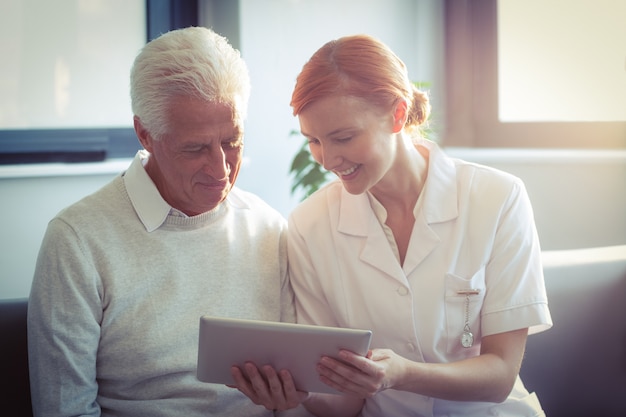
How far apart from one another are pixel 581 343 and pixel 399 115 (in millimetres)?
962

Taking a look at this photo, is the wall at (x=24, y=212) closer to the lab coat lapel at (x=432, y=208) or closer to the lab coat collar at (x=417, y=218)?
the lab coat collar at (x=417, y=218)

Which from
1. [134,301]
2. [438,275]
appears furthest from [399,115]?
[134,301]

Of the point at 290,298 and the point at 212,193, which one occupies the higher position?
the point at 212,193

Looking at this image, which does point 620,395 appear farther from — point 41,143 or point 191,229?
point 41,143

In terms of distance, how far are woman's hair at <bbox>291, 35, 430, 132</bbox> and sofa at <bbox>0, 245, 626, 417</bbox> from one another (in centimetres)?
81

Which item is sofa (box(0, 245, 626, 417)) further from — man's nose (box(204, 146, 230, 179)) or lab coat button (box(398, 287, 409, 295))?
man's nose (box(204, 146, 230, 179))

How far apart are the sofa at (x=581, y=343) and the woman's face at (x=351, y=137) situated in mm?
736

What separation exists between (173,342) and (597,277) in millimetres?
1278

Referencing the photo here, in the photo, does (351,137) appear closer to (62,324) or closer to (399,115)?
(399,115)

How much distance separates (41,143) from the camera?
280cm

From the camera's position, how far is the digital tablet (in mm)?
1412

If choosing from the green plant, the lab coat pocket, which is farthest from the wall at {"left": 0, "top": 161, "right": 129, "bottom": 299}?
the lab coat pocket

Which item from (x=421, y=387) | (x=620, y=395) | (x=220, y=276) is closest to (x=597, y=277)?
(x=620, y=395)

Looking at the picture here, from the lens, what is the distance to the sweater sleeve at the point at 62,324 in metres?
1.57
